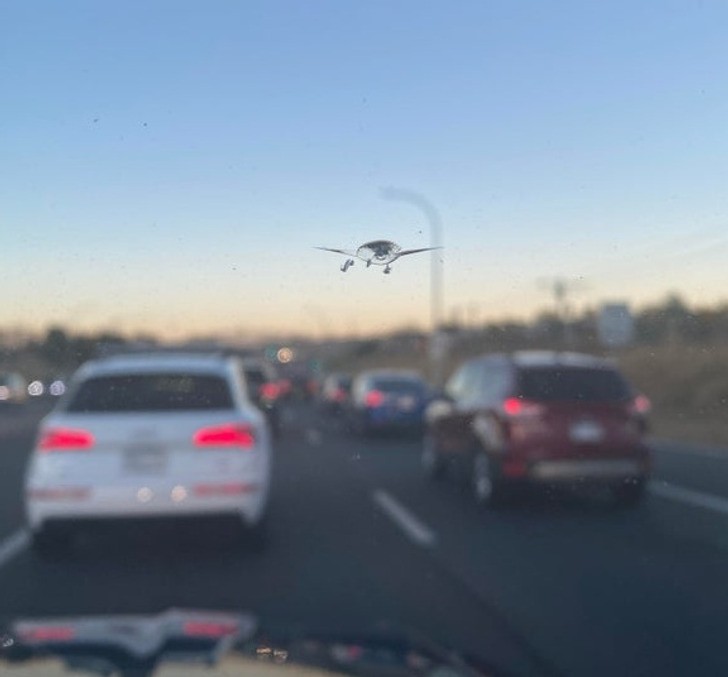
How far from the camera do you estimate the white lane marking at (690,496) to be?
13.7m

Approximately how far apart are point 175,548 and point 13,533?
190cm

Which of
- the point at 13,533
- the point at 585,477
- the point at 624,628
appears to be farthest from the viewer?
the point at 585,477

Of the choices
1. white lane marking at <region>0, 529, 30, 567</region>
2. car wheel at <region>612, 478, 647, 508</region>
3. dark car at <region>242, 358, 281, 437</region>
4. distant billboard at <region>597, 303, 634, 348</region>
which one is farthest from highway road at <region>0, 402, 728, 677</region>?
dark car at <region>242, 358, 281, 437</region>

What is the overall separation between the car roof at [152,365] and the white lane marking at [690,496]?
17.9ft

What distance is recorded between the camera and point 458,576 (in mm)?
9633

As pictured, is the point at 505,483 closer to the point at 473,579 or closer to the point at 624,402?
the point at 624,402

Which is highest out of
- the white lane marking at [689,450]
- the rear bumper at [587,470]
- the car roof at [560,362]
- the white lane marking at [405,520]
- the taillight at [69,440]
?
the car roof at [560,362]

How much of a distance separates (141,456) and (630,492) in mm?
5785

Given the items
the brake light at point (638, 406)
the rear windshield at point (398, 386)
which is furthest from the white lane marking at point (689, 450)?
the brake light at point (638, 406)

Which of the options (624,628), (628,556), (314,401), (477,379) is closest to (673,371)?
(314,401)

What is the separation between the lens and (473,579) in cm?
948

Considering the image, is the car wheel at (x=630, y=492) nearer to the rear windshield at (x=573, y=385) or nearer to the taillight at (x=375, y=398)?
the rear windshield at (x=573, y=385)

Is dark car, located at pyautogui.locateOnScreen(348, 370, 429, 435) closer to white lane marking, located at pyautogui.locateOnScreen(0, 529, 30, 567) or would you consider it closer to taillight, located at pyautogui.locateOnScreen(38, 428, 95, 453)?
white lane marking, located at pyautogui.locateOnScreen(0, 529, 30, 567)

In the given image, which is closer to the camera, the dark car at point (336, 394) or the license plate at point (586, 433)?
the license plate at point (586, 433)
